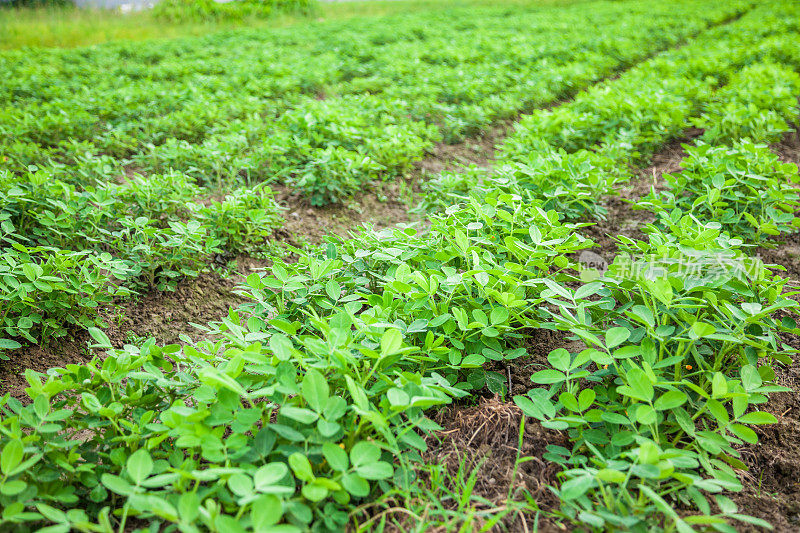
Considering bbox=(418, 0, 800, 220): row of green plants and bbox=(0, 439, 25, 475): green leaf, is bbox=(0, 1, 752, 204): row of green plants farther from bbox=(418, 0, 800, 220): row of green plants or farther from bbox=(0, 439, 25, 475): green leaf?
bbox=(0, 439, 25, 475): green leaf

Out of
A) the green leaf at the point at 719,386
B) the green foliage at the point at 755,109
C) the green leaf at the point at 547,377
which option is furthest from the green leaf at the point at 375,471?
the green foliage at the point at 755,109

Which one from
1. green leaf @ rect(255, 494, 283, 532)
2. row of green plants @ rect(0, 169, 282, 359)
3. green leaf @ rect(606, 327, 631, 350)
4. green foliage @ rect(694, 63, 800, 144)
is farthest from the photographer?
green foliage @ rect(694, 63, 800, 144)

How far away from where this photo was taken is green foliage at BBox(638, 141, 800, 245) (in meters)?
2.57

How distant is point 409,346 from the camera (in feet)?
5.41

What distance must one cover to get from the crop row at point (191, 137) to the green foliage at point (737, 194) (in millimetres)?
2111

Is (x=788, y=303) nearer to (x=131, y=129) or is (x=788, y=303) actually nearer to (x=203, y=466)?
(x=203, y=466)

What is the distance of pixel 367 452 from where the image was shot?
1.20 meters

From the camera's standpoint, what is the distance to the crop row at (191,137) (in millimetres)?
2494

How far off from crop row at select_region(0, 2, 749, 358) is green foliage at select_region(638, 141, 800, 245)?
6.92ft

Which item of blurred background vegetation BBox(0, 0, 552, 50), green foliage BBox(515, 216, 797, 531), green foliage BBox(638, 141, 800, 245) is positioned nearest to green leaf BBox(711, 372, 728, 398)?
green foliage BBox(515, 216, 797, 531)

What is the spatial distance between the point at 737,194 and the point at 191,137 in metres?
4.81

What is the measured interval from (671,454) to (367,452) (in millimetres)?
809

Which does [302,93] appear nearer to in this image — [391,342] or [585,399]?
[391,342]

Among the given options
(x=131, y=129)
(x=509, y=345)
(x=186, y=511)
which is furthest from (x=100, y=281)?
Answer: (x=131, y=129)
